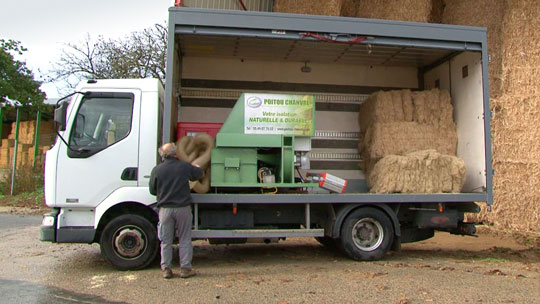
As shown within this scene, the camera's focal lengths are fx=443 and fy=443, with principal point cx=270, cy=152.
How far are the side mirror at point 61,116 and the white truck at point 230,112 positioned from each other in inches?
0.7

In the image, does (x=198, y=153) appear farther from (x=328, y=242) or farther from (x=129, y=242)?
(x=328, y=242)

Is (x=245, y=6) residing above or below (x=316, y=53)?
above

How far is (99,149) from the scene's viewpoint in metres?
5.94

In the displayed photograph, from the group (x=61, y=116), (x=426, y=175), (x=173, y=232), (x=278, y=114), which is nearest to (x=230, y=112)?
(x=278, y=114)

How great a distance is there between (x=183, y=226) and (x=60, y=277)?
1741 millimetres

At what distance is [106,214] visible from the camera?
601 centimetres

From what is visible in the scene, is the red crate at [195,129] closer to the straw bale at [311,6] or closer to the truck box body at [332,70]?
the truck box body at [332,70]

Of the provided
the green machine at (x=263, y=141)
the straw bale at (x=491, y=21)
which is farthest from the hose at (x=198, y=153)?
the straw bale at (x=491, y=21)

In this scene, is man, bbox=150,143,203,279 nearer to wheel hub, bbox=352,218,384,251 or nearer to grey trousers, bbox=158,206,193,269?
grey trousers, bbox=158,206,193,269

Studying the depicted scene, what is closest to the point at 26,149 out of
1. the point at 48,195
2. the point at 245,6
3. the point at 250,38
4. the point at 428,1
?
the point at 245,6

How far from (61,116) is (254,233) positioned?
9.83ft

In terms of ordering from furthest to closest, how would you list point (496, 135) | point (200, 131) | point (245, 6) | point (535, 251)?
point (245, 6), point (496, 135), point (535, 251), point (200, 131)

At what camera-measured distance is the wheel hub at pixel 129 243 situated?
5.88 meters

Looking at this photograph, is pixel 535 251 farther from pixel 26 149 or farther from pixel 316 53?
pixel 26 149
